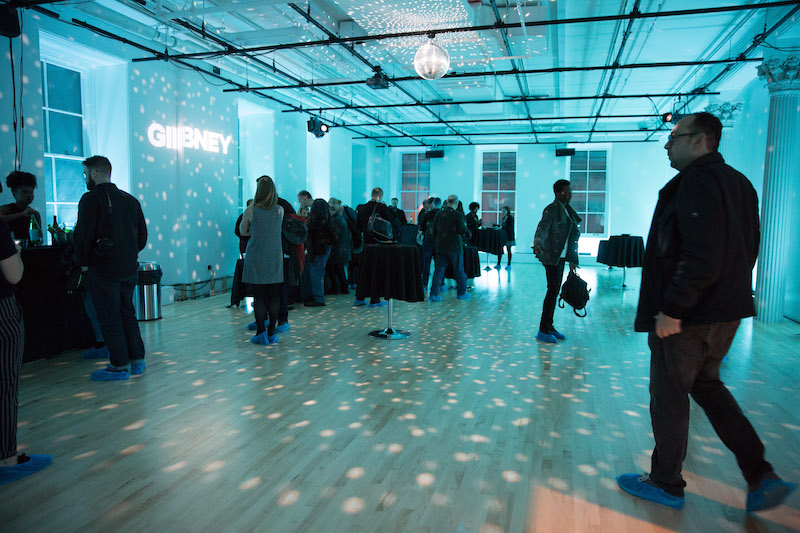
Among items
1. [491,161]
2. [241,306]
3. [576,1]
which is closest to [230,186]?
[241,306]

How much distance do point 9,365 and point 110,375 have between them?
5.79ft

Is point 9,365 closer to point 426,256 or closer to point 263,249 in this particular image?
point 263,249

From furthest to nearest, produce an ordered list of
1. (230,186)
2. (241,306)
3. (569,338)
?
(230,186), (241,306), (569,338)

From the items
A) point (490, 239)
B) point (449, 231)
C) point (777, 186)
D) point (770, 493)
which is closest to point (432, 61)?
point (449, 231)

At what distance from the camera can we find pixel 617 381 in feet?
13.6

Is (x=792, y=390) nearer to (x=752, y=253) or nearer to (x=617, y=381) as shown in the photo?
(x=617, y=381)

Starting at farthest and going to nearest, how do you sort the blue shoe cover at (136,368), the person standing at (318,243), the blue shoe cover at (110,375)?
1. the person standing at (318,243)
2. the blue shoe cover at (136,368)
3. the blue shoe cover at (110,375)

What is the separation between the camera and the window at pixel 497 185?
1772 cm

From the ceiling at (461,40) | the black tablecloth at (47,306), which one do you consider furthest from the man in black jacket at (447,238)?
the black tablecloth at (47,306)

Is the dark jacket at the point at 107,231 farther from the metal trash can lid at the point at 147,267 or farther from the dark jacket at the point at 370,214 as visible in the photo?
the dark jacket at the point at 370,214

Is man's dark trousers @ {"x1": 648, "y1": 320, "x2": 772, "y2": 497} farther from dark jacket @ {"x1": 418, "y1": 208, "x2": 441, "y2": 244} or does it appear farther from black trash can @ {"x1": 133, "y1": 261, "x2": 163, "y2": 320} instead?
dark jacket @ {"x1": 418, "y1": 208, "x2": 441, "y2": 244}

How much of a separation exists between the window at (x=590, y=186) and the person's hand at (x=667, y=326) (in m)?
15.8

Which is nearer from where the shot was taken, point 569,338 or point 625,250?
point 569,338

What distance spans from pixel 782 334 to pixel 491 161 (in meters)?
12.7
